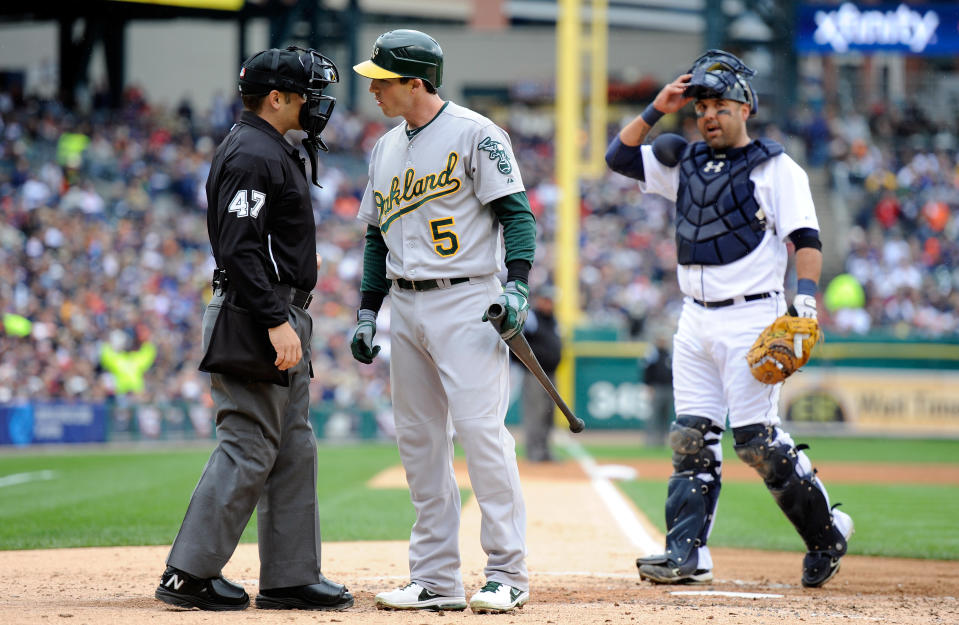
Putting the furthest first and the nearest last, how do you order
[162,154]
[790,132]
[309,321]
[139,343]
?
[790,132], [162,154], [139,343], [309,321]

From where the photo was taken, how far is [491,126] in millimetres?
4137

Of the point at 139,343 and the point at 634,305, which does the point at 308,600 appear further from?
the point at 634,305

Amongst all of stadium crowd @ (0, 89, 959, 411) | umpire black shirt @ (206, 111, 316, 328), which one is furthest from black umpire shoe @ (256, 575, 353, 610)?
stadium crowd @ (0, 89, 959, 411)

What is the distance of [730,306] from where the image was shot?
16.3 feet

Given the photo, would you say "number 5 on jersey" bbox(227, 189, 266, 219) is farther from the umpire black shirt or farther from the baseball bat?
the baseball bat

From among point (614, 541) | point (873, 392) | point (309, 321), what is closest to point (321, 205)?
point (873, 392)

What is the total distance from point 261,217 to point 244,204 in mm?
78

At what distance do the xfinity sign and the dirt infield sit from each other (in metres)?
20.8

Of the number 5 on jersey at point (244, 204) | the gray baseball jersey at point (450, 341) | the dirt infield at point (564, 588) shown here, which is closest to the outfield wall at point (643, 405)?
the dirt infield at point (564, 588)

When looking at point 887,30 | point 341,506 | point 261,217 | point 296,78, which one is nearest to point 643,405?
point 341,506

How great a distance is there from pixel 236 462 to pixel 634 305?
16.6 metres

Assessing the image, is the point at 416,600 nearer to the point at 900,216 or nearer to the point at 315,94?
the point at 315,94

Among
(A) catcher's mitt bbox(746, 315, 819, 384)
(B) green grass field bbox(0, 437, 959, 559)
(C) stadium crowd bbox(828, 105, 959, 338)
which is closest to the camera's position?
(A) catcher's mitt bbox(746, 315, 819, 384)

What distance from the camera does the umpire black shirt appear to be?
395 cm
